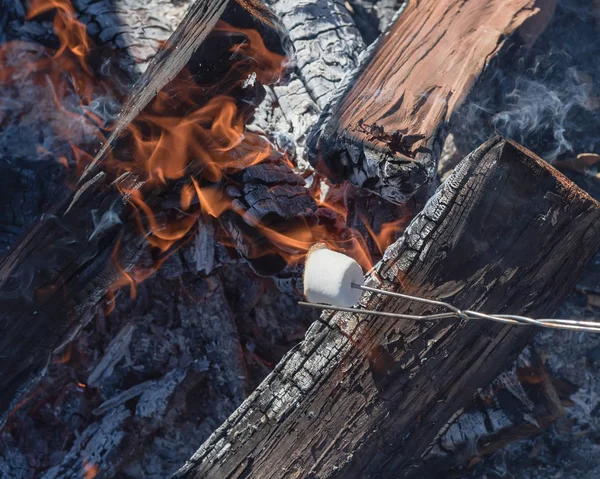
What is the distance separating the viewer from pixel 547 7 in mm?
2754

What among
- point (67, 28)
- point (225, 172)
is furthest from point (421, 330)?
point (67, 28)

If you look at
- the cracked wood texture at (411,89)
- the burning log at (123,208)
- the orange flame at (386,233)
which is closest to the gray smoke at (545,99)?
the cracked wood texture at (411,89)

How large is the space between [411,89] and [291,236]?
32.6 inches

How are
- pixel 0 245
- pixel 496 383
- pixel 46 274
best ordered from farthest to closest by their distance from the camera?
pixel 0 245 → pixel 496 383 → pixel 46 274

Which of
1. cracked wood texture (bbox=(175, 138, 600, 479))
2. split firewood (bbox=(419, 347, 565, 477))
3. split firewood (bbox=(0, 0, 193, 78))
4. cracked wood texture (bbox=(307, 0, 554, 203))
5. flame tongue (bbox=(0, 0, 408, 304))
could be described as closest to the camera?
cracked wood texture (bbox=(175, 138, 600, 479))

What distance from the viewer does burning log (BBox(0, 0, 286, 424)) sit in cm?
206

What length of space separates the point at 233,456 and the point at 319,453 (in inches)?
12.0

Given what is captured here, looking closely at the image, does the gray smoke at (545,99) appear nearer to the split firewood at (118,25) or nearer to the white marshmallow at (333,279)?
the white marshmallow at (333,279)

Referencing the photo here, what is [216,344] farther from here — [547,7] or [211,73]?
[547,7]

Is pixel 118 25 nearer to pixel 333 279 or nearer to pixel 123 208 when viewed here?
pixel 123 208

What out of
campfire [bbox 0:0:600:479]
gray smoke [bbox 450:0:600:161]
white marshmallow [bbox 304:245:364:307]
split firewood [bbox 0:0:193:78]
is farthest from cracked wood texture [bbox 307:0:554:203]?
split firewood [bbox 0:0:193:78]

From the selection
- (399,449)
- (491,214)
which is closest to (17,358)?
(399,449)

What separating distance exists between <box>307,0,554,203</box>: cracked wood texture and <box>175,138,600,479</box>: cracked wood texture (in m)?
0.33

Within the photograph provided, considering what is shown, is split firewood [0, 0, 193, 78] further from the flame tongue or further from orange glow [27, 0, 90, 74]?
the flame tongue
